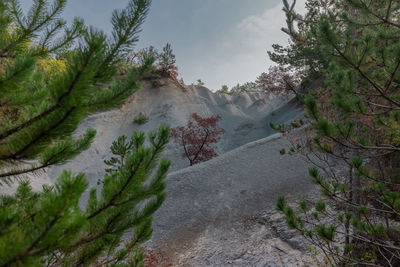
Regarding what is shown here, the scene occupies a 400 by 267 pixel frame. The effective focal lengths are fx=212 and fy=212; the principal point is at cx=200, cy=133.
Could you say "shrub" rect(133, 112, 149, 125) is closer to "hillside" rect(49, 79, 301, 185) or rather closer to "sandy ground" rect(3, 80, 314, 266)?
"hillside" rect(49, 79, 301, 185)

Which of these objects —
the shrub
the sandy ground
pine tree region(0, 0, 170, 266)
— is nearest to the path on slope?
the sandy ground

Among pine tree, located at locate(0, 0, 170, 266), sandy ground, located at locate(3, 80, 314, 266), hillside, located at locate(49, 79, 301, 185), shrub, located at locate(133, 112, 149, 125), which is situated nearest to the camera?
pine tree, located at locate(0, 0, 170, 266)

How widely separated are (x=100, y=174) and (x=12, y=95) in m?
10.0

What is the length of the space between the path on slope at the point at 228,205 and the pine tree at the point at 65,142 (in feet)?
10.9

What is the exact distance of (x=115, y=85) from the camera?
1.87m

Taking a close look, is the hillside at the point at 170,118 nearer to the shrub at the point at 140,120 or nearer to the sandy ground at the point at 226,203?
the sandy ground at the point at 226,203

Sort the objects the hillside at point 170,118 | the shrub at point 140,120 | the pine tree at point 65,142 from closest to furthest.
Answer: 1. the pine tree at point 65,142
2. the hillside at point 170,118
3. the shrub at point 140,120

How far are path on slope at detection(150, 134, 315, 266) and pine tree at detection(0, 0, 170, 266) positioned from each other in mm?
3324

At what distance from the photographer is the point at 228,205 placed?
6465mm

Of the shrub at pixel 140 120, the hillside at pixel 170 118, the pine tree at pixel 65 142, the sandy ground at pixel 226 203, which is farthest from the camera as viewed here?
the shrub at pixel 140 120

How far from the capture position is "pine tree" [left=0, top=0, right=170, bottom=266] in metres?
0.95

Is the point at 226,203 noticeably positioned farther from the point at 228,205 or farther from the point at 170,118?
the point at 170,118

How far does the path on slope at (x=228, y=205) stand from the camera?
187 inches

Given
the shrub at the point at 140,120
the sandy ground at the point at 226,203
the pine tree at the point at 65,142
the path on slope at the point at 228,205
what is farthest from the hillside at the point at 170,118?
the pine tree at the point at 65,142
